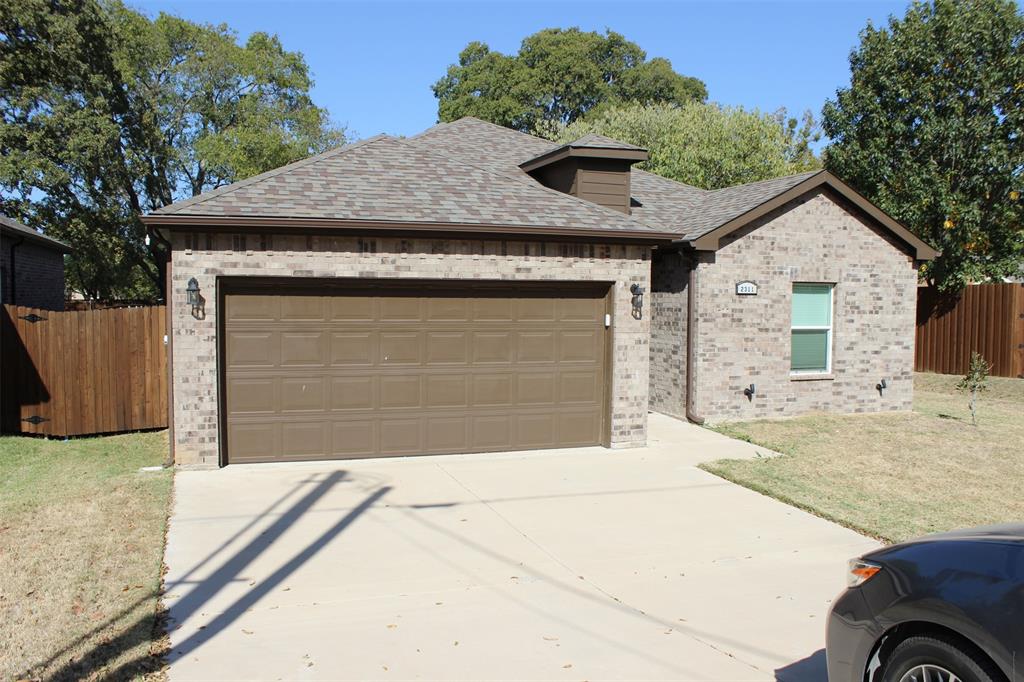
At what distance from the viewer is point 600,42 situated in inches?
2222

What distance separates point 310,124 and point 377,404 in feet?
111

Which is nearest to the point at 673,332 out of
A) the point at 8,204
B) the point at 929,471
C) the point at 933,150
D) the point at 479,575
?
the point at 929,471

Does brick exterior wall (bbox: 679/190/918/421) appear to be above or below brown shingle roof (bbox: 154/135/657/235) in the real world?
below

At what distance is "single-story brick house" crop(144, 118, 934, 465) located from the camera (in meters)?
10.5

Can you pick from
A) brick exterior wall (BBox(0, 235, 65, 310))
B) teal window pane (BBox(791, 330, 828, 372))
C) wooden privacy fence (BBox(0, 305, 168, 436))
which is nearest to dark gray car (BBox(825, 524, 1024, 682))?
wooden privacy fence (BBox(0, 305, 168, 436))

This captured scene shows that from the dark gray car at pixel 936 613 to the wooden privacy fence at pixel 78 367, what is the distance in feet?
36.2

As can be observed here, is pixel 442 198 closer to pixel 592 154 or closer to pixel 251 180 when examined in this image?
pixel 251 180

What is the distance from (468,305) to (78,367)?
242 inches

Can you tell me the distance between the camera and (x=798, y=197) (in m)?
14.8

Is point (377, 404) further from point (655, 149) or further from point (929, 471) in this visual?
point (655, 149)

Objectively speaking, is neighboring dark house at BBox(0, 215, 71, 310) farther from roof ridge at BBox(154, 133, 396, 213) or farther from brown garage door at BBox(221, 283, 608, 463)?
brown garage door at BBox(221, 283, 608, 463)

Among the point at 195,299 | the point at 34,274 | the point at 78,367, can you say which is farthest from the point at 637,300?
the point at 34,274

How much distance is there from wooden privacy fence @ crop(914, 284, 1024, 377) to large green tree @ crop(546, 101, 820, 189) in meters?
8.36

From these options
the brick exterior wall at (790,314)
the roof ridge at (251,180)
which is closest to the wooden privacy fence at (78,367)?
the roof ridge at (251,180)
